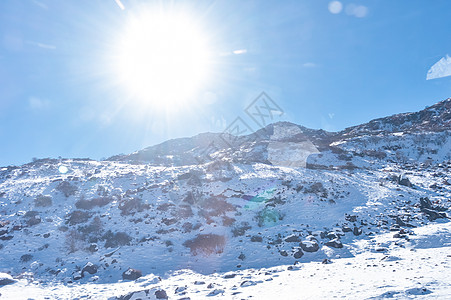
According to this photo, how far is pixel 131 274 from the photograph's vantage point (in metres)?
13.8

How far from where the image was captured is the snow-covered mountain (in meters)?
13.4

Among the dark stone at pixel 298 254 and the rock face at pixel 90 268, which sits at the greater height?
the rock face at pixel 90 268

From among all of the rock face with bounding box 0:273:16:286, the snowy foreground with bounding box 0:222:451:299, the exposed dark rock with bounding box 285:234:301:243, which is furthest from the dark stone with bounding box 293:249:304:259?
the rock face with bounding box 0:273:16:286

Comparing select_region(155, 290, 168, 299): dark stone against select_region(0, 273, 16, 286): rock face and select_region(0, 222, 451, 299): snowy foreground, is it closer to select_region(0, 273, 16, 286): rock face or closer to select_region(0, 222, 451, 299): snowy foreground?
select_region(0, 222, 451, 299): snowy foreground

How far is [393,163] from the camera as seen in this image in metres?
38.6

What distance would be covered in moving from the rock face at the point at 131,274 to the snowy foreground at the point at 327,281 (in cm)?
54

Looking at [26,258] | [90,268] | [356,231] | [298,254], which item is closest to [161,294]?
[90,268]

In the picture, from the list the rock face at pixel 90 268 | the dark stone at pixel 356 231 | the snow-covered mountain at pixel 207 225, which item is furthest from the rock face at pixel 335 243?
the rock face at pixel 90 268

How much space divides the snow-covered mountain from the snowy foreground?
0.39ft

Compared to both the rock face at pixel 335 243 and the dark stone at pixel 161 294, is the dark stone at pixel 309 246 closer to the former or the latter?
the rock face at pixel 335 243

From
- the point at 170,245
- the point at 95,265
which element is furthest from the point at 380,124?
the point at 95,265

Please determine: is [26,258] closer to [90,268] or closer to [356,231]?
[90,268]

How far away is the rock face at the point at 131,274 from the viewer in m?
13.7

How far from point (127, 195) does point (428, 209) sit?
28.2 metres
